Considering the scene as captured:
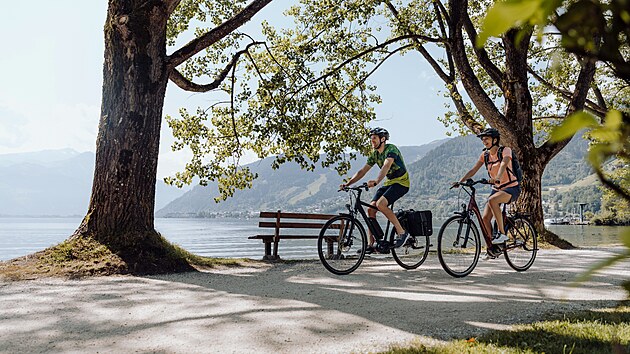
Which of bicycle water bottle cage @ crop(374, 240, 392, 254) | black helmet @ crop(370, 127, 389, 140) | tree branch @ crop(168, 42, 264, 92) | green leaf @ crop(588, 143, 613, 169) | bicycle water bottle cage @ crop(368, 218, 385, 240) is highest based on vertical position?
tree branch @ crop(168, 42, 264, 92)

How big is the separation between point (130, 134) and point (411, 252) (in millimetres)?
5935

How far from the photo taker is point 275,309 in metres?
5.81

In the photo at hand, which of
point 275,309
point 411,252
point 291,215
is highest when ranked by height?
point 291,215

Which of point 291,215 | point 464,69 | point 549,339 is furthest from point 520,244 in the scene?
point 464,69

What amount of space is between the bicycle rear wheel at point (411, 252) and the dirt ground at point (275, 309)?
1.40 feet

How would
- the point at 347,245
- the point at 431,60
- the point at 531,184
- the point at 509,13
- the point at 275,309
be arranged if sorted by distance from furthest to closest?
the point at 431,60 → the point at 531,184 → the point at 347,245 → the point at 275,309 → the point at 509,13

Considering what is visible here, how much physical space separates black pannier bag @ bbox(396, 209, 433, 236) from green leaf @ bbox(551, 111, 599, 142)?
8.64 meters

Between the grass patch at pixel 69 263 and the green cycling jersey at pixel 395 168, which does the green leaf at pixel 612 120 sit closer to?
the green cycling jersey at pixel 395 168

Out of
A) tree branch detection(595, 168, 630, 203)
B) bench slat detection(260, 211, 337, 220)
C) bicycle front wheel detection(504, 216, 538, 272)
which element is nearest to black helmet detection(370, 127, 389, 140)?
bicycle front wheel detection(504, 216, 538, 272)

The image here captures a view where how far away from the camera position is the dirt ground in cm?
455

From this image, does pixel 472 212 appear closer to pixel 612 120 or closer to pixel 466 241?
pixel 466 241

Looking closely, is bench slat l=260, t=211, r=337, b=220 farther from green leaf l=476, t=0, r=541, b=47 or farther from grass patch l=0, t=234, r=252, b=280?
green leaf l=476, t=0, r=541, b=47

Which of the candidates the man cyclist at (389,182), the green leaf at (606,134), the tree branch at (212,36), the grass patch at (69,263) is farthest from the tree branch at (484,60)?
the green leaf at (606,134)

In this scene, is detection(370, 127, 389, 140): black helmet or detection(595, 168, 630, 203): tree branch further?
detection(370, 127, 389, 140): black helmet
